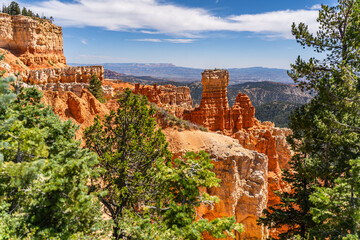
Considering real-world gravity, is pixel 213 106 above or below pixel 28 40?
below

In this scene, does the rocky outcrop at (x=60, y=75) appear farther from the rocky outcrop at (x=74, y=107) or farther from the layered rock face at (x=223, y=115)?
the rocky outcrop at (x=74, y=107)

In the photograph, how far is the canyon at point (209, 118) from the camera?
738 inches

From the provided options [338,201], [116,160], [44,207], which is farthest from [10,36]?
[338,201]

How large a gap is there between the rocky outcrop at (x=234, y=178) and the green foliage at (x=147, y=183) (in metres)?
7.95

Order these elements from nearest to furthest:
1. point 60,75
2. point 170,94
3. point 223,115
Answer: point 223,115, point 60,75, point 170,94

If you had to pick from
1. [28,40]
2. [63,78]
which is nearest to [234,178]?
[63,78]

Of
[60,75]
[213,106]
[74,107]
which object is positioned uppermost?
[60,75]

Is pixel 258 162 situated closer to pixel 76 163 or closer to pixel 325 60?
pixel 325 60

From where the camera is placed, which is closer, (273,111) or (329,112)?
(329,112)

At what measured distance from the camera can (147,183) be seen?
10875 mm

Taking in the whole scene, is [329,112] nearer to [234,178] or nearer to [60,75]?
[234,178]

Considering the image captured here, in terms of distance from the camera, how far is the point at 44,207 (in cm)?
555

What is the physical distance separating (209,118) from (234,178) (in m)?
20.6

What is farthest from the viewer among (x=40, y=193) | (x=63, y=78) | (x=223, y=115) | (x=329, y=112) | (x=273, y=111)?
(x=273, y=111)
